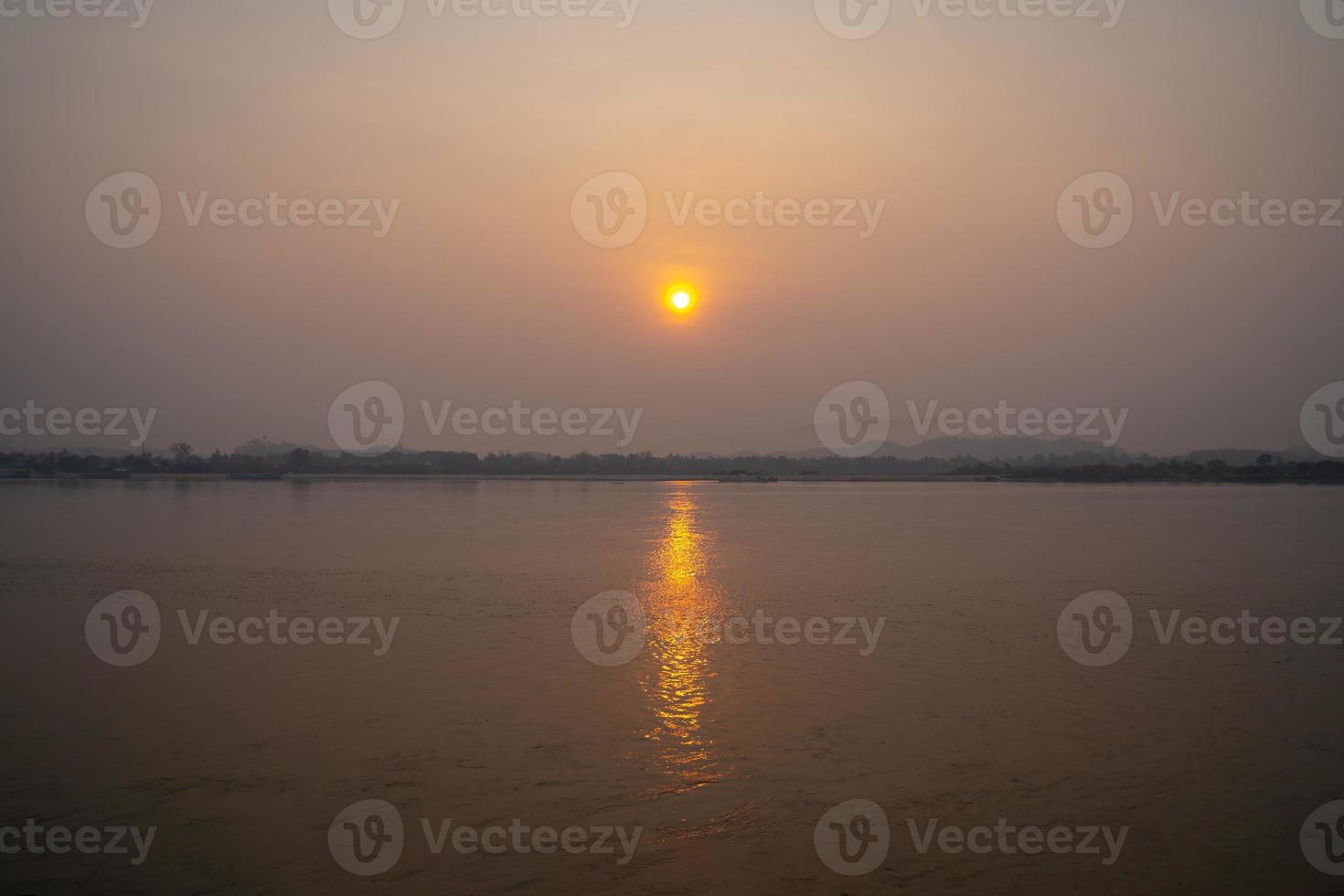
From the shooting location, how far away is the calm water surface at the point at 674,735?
7582 millimetres

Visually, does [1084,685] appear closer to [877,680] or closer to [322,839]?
[877,680]

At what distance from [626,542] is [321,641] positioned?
66.7 feet

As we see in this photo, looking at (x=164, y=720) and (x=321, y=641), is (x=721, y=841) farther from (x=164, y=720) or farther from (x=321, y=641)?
(x=321, y=641)

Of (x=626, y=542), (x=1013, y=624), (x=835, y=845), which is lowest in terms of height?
(x=835, y=845)

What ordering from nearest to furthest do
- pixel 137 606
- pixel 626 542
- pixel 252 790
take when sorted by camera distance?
pixel 252 790
pixel 137 606
pixel 626 542

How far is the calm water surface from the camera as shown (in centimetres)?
758

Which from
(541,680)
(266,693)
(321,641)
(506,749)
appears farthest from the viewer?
(321,641)

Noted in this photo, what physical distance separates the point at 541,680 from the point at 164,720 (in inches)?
181

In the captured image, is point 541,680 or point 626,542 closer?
point 541,680

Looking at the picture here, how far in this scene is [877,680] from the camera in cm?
1356

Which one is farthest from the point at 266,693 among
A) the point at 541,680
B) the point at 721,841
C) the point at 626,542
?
the point at 626,542

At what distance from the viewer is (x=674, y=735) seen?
1080cm

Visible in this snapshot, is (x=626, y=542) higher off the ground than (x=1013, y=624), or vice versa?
(x=626, y=542)

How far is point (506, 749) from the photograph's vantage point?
33.7ft
